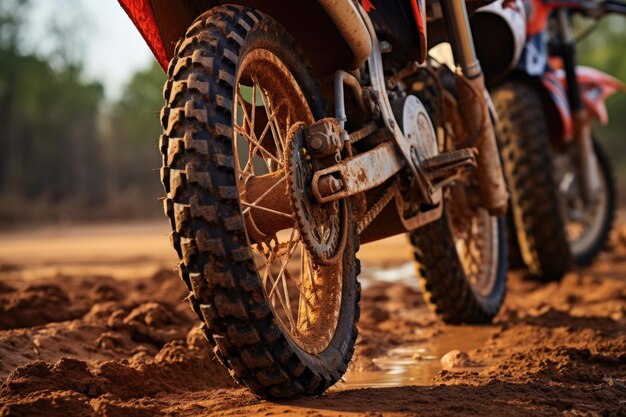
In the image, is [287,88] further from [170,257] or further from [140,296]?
[170,257]

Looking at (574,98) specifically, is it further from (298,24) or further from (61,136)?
(61,136)

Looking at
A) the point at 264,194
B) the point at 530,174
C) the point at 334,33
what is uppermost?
the point at 334,33

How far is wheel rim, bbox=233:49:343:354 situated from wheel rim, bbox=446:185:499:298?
1747 mm

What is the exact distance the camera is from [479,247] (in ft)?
15.4

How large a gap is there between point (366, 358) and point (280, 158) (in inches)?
43.3

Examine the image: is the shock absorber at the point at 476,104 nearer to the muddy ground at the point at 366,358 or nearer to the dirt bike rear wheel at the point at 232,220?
the muddy ground at the point at 366,358

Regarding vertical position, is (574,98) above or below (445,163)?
above

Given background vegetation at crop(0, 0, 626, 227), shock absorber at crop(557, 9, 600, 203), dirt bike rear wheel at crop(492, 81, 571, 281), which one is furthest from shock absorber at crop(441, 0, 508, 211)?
background vegetation at crop(0, 0, 626, 227)

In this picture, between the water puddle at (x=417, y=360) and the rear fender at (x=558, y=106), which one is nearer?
the water puddle at (x=417, y=360)

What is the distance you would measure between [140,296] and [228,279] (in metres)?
3.19

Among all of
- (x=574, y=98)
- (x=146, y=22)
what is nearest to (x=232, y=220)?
(x=146, y=22)

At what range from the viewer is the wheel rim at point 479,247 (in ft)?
15.1

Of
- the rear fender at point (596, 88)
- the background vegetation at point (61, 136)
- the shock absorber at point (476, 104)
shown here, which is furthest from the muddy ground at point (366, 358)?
the background vegetation at point (61, 136)

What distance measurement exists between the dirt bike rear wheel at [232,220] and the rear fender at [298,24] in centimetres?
15
